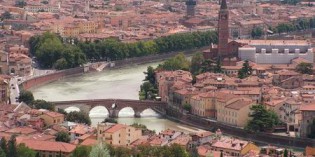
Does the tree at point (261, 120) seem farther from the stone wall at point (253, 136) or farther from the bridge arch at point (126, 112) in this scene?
the bridge arch at point (126, 112)

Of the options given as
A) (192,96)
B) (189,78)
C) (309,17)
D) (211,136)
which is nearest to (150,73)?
(189,78)

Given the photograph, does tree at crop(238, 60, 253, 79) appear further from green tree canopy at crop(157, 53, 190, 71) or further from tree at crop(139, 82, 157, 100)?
tree at crop(139, 82, 157, 100)

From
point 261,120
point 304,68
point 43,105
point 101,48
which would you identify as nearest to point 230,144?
point 261,120

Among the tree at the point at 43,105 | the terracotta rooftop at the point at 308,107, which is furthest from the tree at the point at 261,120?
the tree at the point at 43,105

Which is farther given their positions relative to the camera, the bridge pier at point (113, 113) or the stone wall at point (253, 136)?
the bridge pier at point (113, 113)

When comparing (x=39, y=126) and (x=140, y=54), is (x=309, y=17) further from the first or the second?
(x=39, y=126)

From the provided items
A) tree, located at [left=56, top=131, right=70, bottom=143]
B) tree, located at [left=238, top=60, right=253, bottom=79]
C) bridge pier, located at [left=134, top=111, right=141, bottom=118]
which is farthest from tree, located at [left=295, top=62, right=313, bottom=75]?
tree, located at [left=56, top=131, right=70, bottom=143]
